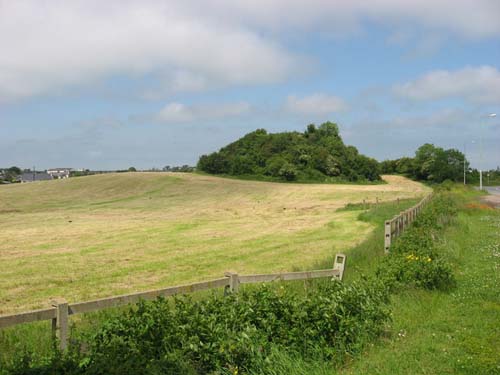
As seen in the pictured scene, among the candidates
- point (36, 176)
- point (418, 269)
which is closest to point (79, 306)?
point (418, 269)

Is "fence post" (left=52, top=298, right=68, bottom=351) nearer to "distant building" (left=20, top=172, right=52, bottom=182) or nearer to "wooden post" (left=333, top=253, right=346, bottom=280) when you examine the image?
"wooden post" (left=333, top=253, right=346, bottom=280)

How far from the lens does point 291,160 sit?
86875 millimetres

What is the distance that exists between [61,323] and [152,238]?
59.0 feet

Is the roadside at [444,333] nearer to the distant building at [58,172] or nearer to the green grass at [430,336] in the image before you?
the green grass at [430,336]

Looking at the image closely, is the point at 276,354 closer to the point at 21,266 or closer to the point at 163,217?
the point at 21,266

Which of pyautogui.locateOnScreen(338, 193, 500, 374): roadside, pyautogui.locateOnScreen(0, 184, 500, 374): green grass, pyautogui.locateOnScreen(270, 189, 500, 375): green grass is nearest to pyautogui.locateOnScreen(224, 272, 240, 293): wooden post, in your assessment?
pyautogui.locateOnScreen(0, 184, 500, 374): green grass

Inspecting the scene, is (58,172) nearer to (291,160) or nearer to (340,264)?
A: (291,160)

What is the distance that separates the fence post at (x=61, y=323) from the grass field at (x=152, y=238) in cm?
589

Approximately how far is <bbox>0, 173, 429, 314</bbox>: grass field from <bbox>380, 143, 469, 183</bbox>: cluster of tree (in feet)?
253

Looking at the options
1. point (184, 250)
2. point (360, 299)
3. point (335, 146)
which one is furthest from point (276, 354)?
point (335, 146)

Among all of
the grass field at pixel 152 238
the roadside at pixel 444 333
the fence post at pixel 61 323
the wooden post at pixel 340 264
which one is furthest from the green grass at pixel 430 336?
the grass field at pixel 152 238

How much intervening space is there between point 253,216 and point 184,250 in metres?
16.0

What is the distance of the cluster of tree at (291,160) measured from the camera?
3292 inches

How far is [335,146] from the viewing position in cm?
9462
